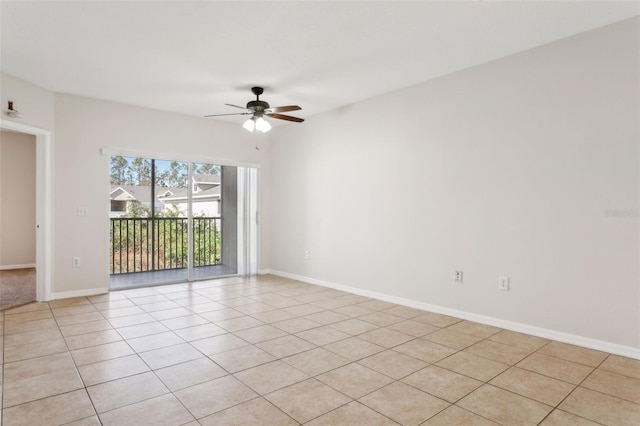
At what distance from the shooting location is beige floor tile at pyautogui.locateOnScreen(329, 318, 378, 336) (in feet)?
11.2

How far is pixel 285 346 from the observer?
3010mm

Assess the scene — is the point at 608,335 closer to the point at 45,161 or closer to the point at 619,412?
the point at 619,412

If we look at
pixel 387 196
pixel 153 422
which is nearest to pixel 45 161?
pixel 153 422

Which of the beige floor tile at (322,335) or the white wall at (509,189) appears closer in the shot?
the white wall at (509,189)

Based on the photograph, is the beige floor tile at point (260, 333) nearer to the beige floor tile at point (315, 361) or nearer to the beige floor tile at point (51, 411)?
the beige floor tile at point (315, 361)

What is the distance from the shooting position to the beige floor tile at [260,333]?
3.19m

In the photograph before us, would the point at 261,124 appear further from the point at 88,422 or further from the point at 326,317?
the point at 88,422

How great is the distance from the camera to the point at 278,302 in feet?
14.6

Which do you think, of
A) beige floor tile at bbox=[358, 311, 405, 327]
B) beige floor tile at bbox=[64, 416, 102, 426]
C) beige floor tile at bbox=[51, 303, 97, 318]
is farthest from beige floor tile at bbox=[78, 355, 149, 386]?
beige floor tile at bbox=[358, 311, 405, 327]

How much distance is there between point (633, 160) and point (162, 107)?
17.9 feet

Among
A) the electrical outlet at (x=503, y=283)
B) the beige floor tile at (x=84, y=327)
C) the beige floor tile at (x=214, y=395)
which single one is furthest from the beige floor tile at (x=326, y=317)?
the beige floor tile at (x=84, y=327)

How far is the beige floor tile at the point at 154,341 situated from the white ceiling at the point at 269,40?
2.66 meters

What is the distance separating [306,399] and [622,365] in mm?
2380

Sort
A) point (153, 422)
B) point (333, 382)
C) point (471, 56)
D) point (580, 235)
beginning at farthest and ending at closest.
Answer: point (471, 56)
point (580, 235)
point (333, 382)
point (153, 422)
